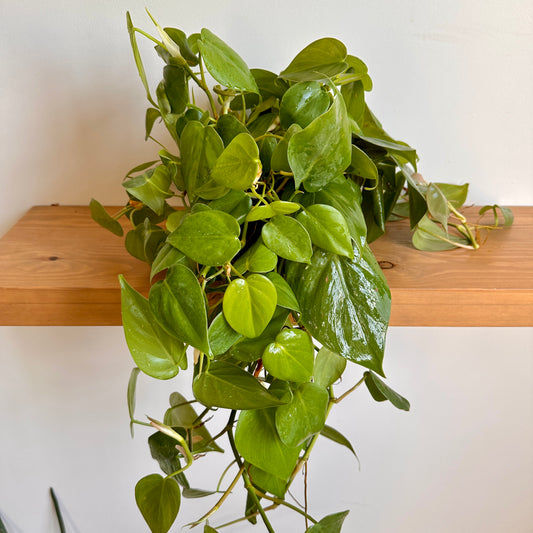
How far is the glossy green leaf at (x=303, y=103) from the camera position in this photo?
50cm

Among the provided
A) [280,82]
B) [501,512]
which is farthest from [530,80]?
[501,512]

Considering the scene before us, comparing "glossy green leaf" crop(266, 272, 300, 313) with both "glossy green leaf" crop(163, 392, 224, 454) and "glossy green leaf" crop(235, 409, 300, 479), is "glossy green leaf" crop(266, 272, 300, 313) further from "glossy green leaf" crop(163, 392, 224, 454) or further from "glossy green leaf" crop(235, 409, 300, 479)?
"glossy green leaf" crop(163, 392, 224, 454)

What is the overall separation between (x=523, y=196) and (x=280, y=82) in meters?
0.48

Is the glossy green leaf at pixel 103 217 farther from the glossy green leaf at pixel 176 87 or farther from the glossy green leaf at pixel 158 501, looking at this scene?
the glossy green leaf at pixel 158 501

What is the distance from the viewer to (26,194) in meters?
0.84

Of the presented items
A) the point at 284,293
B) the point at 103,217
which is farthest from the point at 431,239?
the point at 103,217

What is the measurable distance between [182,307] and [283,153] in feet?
0.52

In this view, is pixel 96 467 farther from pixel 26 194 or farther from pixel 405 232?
pixel 405 232

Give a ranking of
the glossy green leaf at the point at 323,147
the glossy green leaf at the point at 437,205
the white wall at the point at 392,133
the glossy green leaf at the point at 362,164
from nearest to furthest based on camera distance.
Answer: the glossy green leaf at the point at 323,147 < the glossy green leaf at the point at 362,164 < the glossy green leaf at the point at 437,205 < the white wall at the point at 392,133

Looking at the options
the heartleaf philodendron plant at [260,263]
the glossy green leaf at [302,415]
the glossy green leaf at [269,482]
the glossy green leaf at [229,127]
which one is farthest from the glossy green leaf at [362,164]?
the glossy green leaf at [269,482]

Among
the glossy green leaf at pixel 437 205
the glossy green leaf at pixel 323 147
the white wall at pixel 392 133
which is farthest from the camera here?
the white wall at pixel 392 133

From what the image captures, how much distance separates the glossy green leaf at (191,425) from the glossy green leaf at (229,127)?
1.03ft

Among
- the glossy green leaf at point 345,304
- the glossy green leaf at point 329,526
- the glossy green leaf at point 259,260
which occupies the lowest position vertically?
the glossy green leaf at point 329,526

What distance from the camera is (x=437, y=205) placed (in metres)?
0.64
